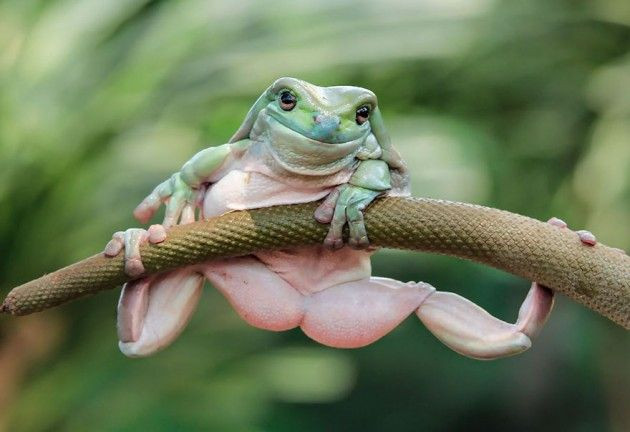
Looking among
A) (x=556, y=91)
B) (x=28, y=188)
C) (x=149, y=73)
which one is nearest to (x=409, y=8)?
(x=556, y=91)

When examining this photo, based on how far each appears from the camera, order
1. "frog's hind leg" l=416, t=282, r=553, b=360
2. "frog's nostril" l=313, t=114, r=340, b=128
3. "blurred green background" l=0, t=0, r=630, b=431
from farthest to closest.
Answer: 1. "blurred green background" l=0, t=0, r=630, b=431
2. "frog's hind leg" l=416, t=282, r=553, b=360
3. "frog's nostril" l=313, t=114, r=340, b=128

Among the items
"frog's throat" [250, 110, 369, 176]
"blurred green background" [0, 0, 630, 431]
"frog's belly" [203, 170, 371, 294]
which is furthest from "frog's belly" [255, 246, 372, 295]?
"blurred green background" [0, 0, 630, 431]

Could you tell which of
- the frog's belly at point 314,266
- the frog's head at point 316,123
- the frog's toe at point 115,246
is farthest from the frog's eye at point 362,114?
the frog's toe at point 115,246

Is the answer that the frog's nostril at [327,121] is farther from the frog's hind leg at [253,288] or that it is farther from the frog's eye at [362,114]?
the frog's hind leg at [253,288]

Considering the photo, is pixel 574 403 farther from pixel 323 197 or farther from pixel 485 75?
pixel 323 197

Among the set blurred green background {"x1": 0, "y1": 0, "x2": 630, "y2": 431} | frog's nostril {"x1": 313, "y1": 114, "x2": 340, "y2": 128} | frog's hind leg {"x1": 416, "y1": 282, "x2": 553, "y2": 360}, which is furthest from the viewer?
blurred green background {"x1": 0, "y1": 0, "x2": 630, "y2": 431}

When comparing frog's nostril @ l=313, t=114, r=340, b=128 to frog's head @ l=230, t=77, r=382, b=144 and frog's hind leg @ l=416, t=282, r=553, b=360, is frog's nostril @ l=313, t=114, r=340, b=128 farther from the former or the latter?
frog's hind leg @ l=416, t=282, r=553, b=360
